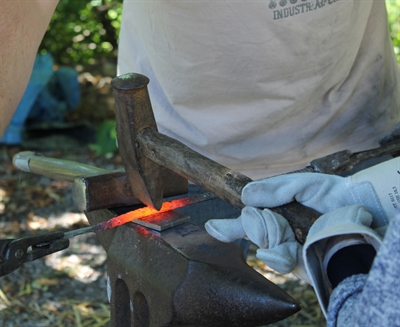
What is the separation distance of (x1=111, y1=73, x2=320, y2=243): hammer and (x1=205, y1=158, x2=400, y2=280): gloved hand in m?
0.03

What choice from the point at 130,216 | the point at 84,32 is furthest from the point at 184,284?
the point at 84,32

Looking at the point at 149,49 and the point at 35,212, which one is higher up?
the point at 149,49

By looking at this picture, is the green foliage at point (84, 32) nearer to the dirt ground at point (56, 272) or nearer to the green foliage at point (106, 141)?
the green foliage at point (106, 141)

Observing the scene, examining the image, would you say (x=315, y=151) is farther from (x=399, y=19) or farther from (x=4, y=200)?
(x=399, y=19)

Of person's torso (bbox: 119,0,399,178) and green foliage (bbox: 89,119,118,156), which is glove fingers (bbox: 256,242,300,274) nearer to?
person's torso (bbox: 119,0,399,178)

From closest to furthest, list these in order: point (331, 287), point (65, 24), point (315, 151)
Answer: point (331, 287)
point (315, 151)
point (65, 24)

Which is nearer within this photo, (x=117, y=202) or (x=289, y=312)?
(x=289, y=312)

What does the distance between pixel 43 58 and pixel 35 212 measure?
1542mm

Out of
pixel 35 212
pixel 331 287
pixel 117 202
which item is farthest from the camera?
pixel 35 212

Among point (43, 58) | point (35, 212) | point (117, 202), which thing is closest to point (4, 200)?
point (35, 212)

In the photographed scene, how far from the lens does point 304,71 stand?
4.97 feet

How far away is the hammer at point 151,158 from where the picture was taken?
3.67ft

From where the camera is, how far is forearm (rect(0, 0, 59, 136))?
1210 millimetres

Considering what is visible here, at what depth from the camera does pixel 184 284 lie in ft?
3.54
